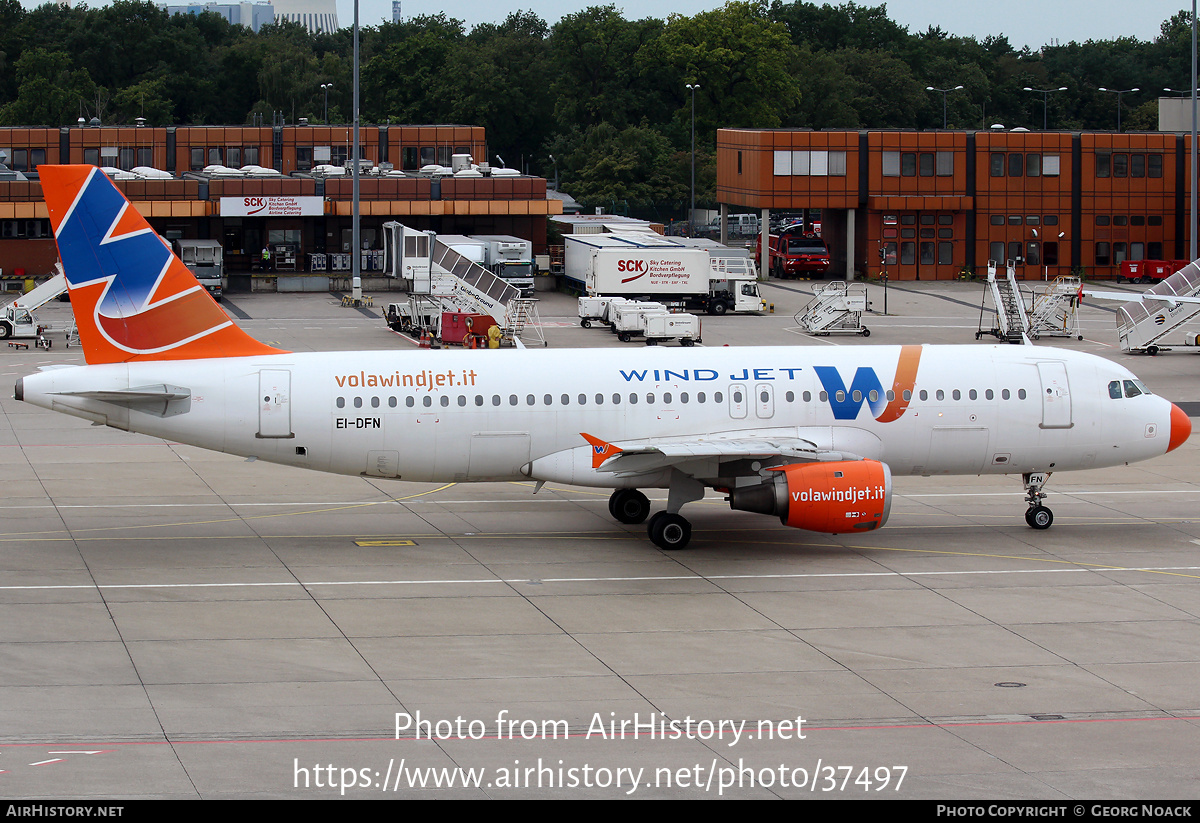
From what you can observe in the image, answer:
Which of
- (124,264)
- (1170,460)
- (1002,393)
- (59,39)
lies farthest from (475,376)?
(59,39)

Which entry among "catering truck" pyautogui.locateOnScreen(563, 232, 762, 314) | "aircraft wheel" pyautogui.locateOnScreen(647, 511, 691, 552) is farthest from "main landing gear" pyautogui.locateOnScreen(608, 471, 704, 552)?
"catering truck" pyautogui.locateOnScreen(563, 232, 762, 314)

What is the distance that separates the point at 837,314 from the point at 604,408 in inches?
1683

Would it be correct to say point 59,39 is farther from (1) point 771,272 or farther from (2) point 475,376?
(2) point 475,376

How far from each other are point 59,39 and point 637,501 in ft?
553

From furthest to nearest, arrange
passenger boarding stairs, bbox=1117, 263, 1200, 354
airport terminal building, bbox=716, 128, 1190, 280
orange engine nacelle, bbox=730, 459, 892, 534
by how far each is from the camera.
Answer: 1. airport terminal building, bbox=716, 128, 1190, 280
2. passenger boarding stairs, bbox=1117, 263, 1200, 354
3. orange engine nacelle, bbox=730, 459, 892, 534

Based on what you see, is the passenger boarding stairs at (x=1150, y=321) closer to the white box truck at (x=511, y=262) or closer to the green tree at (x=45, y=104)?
the white box truck at (x=511, y=262)

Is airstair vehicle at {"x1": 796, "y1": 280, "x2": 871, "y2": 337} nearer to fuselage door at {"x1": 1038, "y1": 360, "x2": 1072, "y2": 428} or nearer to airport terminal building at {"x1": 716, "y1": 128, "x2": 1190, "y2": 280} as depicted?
airport terminal building at {"x1": 716, "y1": 128, "x2": 1190, "y2": 280}

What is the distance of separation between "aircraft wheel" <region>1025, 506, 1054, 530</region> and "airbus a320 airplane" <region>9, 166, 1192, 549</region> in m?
1.22

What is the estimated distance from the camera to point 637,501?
113 ft

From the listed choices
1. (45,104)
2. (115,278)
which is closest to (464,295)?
(115,278)

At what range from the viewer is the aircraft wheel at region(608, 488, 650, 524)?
113ft

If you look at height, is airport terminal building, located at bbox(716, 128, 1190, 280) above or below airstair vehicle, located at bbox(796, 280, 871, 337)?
above

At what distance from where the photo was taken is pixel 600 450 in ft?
102

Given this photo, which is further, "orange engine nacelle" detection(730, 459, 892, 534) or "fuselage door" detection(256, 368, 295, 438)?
"fuselage door" detection(256, 368, 295, 438)
